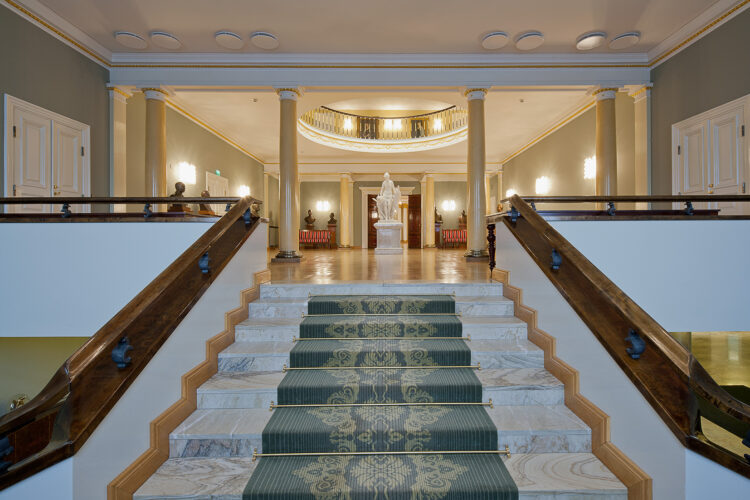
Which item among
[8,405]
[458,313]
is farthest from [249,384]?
[8,405]

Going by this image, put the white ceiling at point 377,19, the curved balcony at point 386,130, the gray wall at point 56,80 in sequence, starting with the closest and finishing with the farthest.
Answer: the gray wall at point 56,80 → the white ceiling at point 377,19 → the curved balcony at point 386,130

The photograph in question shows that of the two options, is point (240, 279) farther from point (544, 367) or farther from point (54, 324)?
point (544, 367)

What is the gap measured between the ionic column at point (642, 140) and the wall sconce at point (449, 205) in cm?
1019

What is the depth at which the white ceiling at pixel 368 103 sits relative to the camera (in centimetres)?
798

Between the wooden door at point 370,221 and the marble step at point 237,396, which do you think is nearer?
the marble step at point 237,396

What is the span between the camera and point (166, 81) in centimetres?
693

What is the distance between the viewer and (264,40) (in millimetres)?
6297

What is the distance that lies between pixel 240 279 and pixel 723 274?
469 centimetres

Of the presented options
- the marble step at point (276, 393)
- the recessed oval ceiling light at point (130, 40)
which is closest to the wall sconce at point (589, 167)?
the marble step at point (276, 393)

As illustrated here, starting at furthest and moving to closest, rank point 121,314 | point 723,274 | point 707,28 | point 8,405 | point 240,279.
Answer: point 707,28 → point 8,405 → point 723,274 → point 240,279 → point 121,314

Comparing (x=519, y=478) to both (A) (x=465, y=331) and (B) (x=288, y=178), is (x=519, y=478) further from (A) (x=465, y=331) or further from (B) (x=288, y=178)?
(B) (x=288, y=178)

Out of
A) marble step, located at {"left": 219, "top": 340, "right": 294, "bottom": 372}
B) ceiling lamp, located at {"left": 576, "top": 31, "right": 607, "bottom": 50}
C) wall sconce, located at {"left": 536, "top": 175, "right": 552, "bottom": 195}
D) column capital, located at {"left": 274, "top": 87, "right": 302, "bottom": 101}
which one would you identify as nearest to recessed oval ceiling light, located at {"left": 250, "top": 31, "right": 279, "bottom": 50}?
column capital, located at {"left": 274, "top": 87, "right": 302, "bottom": 101}

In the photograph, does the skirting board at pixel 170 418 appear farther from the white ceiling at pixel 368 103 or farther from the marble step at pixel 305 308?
the white ceiling at pixel 368 103

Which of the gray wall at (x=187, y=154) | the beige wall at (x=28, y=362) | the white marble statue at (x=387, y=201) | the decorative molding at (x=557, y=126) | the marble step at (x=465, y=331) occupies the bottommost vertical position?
the beige wall at (x=28, y=362)
